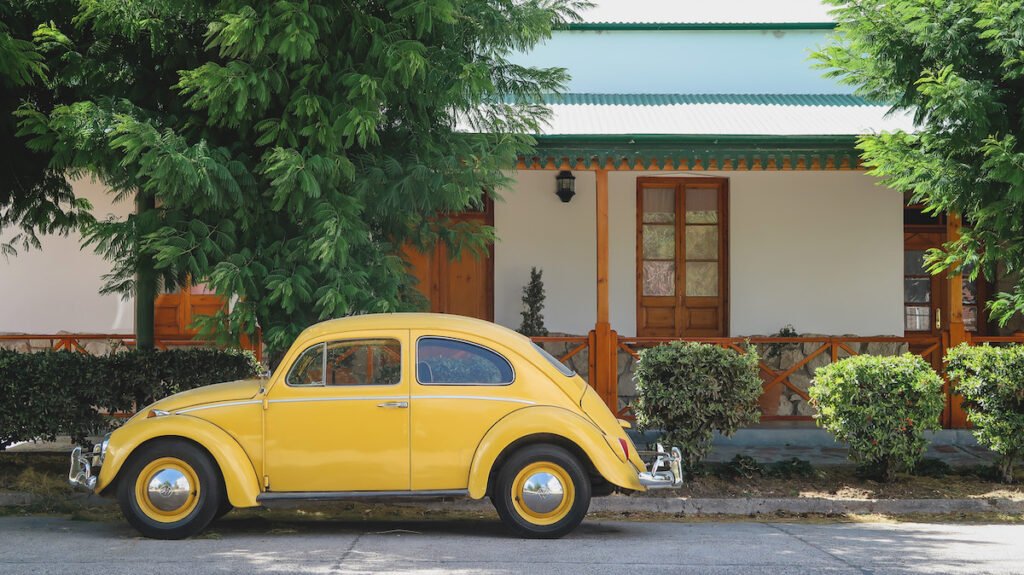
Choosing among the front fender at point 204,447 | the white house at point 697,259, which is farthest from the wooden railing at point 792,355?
the front fender at point 204,447

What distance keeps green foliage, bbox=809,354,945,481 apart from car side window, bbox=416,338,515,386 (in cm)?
384

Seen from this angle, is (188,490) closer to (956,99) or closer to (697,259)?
(956,99)

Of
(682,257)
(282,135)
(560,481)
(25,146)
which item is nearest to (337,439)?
(560,481)

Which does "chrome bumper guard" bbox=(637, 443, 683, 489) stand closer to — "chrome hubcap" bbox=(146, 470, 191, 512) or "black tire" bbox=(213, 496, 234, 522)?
"black tire" bbox=(213, 496, 234, 522)

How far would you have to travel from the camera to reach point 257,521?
8.55m

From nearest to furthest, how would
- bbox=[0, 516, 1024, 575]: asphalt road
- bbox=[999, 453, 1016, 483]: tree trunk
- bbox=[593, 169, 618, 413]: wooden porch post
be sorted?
1. bbox=[0, 516, 1024, 575]: asphalt road
2. bbox=[999, 453, 1016, 483]: tree trunk
3. bbox=[593, 169, 618, 413]: wooden porch post

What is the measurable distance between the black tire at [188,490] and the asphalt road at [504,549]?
0.14m

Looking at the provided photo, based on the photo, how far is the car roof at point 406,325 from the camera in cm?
773

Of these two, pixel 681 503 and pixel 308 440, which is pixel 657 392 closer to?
pixel 681 503

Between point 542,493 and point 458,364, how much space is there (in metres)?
1.15

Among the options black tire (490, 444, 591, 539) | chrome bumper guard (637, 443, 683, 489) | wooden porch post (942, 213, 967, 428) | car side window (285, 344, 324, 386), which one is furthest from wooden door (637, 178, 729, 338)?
car side window (285, 344, 324, 386)

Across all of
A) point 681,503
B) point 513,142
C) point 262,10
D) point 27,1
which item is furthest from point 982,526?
point 27,1

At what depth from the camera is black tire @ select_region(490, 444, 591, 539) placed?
748 cm

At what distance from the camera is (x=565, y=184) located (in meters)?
14.2
